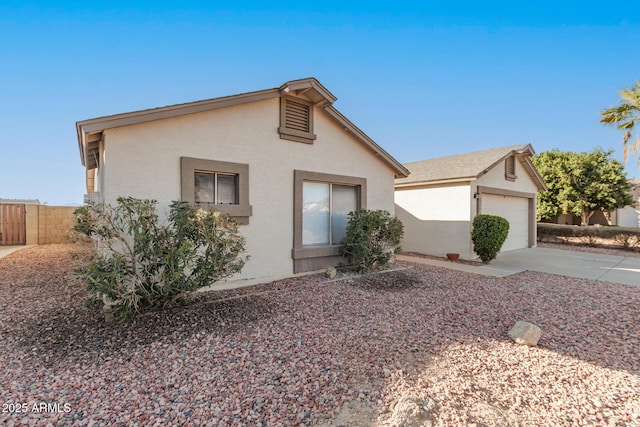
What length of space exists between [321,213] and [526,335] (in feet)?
18.4

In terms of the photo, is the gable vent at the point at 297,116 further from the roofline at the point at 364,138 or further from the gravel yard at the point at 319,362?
the gravel yard at the point at 319,362

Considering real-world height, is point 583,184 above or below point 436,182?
above

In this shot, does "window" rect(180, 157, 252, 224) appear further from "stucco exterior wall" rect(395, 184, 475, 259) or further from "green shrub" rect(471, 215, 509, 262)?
"stucco exterior wall" rect(395, 184, 475, 259)

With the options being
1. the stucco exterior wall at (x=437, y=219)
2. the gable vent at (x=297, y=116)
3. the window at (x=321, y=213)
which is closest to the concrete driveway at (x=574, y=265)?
the stucco exterior wall at (x=437, y=219)

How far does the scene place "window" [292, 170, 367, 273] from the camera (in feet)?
26.3

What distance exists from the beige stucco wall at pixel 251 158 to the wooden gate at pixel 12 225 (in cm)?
1123

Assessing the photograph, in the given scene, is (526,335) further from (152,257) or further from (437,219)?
(437,219)

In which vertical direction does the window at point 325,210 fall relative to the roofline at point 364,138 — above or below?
below

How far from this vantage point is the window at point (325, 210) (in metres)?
8.39

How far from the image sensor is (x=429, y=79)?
44.7ft

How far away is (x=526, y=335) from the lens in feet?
13.9

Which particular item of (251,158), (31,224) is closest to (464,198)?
(251,158)

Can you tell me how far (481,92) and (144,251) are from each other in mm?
16100

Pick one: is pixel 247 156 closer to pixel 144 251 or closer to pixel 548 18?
pixel 144 251
